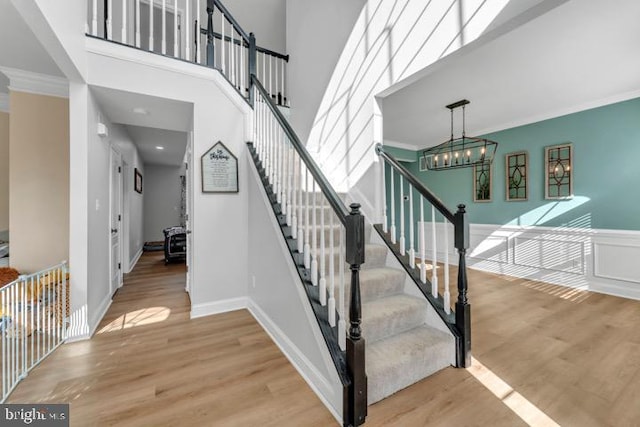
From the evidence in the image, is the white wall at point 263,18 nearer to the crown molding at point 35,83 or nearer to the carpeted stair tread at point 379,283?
the crown molding at point 35,83

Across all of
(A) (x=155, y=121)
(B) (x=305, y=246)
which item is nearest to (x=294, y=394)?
(B) (x=305, y=246)

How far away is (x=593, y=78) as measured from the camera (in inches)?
119

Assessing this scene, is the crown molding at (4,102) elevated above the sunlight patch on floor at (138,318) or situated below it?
above

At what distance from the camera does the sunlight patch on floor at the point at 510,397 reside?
1.40 meters

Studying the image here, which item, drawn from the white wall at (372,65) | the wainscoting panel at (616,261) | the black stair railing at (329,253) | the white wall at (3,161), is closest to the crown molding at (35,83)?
the white wall at (3,161)

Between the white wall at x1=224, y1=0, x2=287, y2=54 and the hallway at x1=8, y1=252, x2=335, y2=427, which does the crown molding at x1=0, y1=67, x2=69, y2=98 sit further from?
the white wall at x1=224, y1=0, x2=287, y2=54

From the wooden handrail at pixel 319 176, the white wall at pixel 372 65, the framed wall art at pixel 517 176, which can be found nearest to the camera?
the wooden handrail at pixel 319 176

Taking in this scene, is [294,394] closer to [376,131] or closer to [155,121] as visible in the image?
[376,131]

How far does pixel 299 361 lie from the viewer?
6.10 feet

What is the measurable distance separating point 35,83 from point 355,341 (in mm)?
3885

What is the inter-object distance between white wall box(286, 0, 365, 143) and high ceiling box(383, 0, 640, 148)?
102cm

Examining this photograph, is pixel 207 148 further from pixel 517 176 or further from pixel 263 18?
pixel 517 176

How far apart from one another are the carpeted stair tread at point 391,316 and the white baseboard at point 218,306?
61.8 inches

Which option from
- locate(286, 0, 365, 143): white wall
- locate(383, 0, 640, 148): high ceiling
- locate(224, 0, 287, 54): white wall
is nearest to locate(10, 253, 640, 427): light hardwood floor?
locate(383, 0, 640, 148): high ceiling
